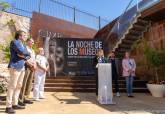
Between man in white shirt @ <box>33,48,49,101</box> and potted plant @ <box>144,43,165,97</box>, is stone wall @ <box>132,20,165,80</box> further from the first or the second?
man in white shirt @ <box>33,48,49,101</box>

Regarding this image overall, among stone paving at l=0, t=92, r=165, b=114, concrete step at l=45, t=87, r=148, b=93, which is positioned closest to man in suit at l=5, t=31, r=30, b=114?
stone paving at l=0, t=92, r=165, b=114

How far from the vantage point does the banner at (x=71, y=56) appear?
14148mm

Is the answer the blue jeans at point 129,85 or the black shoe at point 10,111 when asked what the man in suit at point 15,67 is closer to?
the black shoe at point 10,111

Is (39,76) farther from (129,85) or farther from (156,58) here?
(156,58)

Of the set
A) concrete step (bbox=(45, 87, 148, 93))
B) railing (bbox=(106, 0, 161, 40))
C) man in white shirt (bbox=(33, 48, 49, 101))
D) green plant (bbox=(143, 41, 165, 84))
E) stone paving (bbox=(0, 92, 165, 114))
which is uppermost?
railing (bbox=(106, 0, 161, 40))

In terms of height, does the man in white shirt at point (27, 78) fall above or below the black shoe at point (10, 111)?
above

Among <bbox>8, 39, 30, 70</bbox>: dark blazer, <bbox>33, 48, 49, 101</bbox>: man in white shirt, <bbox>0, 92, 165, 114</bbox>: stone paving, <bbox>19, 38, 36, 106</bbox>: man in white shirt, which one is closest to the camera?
<bbox>8, 39, 30, 70</bbox>: dark blazer

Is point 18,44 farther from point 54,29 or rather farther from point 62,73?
point 54,29

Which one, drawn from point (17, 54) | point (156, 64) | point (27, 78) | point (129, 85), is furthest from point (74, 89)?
point (17, 54)

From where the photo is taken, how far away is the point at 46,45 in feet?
47.1

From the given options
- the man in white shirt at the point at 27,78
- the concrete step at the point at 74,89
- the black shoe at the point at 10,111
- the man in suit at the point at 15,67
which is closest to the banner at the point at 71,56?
the concrete step at the point at 74,89

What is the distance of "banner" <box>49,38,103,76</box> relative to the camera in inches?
557

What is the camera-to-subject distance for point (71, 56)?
47.3 feet

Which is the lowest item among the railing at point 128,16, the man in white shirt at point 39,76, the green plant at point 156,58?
the man in white shirt at point 39,76
